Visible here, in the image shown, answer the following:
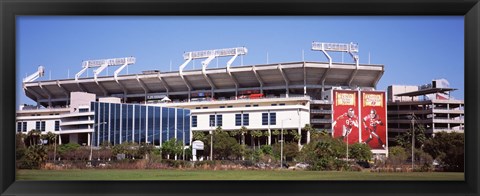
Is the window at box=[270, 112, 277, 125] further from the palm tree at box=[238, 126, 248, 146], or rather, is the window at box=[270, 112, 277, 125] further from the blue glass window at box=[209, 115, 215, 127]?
the blue glass window at box=[209, 115, 215, 127]

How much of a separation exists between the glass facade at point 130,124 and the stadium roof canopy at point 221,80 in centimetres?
69

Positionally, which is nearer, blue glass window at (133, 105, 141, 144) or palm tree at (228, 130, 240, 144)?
blue glass window at (133, 105, 141, 144)

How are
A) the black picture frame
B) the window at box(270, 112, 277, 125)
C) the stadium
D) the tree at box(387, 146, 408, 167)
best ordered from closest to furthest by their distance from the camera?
the black picture frame → the tree at box(387, 146, 408, 167) → the stadium → the window at box(270, 112, 277, 125)

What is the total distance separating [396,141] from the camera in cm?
1502

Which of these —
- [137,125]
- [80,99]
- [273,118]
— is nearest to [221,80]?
[273,118]

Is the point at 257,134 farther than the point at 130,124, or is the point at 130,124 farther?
the point at 257,134

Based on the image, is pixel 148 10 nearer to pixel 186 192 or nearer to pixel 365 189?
pixel 186 192

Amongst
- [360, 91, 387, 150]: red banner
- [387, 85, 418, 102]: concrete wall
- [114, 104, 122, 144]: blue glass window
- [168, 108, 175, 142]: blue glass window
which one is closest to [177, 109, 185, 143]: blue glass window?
[168, 108, 175, 142]: blue glass window

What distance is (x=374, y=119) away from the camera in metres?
16.5

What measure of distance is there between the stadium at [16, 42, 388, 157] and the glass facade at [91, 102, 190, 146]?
0.02m

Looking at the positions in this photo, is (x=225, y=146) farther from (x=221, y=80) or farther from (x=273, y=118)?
(x=221, y=80)

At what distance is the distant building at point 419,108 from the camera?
14464mm

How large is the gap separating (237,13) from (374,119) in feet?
30.4

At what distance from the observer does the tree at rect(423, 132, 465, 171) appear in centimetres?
954
